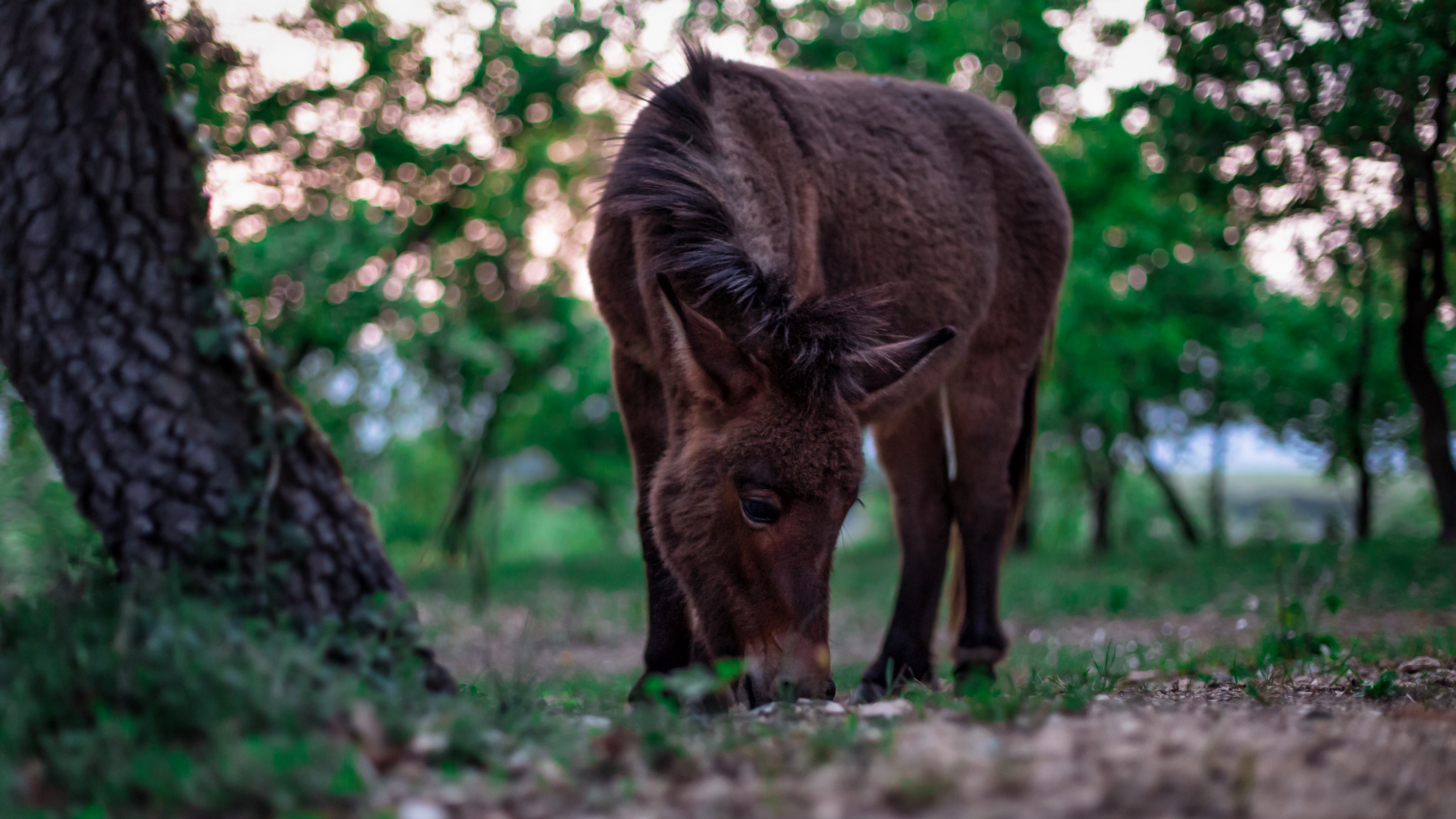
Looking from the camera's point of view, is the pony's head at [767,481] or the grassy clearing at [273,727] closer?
the grassy clearing at [273,727]

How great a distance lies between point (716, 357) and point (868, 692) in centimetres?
206

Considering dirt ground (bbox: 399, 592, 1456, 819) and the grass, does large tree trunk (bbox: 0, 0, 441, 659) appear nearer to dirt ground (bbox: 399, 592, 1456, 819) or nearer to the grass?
the grass

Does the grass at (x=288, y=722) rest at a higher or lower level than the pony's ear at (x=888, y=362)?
lower

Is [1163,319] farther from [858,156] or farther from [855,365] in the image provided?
[855,365]

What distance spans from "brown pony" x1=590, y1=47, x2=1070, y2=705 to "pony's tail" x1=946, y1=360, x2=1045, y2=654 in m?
0.02

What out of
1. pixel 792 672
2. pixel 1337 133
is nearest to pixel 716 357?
pixel 792 672

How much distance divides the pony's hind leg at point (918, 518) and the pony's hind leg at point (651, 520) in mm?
1439

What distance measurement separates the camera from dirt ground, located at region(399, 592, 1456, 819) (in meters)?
1.83

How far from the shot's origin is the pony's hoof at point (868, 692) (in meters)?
4.34

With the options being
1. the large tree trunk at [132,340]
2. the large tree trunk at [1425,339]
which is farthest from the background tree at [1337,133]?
the large tree trunk at [132,340]

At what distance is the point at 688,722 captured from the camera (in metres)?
2.73

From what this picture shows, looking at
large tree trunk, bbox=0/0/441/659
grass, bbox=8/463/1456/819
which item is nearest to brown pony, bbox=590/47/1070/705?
grass, bbox=8/463/1456/819

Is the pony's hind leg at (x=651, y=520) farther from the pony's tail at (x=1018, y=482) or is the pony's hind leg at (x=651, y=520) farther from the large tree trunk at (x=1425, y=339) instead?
the large tree trunk at (x=1425, y=339)

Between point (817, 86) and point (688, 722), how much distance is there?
3829mm
